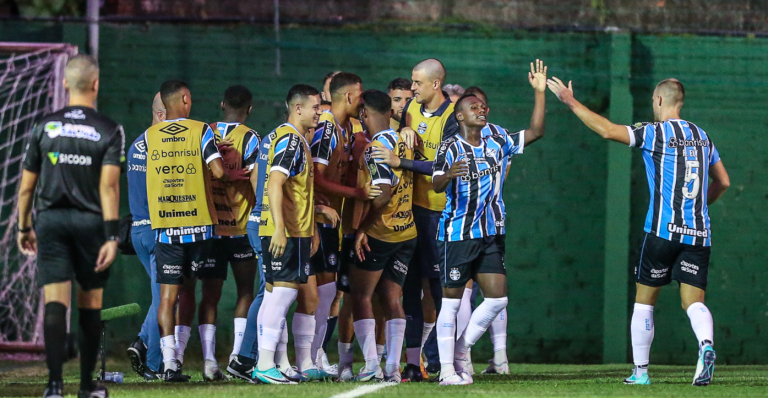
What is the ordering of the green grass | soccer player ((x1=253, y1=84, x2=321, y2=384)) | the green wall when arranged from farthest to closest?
1. the green wall
2. soccer player ((x1=253, y1=84, x2=321, y2=384))
3. the green grass

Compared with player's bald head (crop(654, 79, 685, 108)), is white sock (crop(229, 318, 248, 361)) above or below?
below

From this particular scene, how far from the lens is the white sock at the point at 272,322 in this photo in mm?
7090

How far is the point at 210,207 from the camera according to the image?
25.2 feet

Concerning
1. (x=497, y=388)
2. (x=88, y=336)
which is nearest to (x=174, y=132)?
(x=88, y=336)

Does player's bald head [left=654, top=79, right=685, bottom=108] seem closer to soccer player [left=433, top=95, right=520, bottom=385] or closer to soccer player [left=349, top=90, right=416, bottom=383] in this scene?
soccer player [left=433, top=95, right=520, bottom=385]

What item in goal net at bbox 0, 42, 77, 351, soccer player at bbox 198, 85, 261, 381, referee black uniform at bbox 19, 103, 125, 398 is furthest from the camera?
goal net at bbox 0, 42, 77, 351

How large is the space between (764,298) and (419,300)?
192 inches

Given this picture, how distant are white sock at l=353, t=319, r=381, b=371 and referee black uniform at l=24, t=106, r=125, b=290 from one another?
2464 millimetres

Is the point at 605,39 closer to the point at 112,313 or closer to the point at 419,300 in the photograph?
the point at 419,300

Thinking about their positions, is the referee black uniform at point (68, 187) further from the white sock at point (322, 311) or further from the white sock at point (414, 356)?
the white sock at point (414, 356)

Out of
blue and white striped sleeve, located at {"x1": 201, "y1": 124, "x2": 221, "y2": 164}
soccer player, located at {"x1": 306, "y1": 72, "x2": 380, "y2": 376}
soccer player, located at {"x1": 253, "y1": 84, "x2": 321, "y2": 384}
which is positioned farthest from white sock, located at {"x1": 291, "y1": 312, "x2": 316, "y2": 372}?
blue and white striped sleeve, located at {"x1": 201, "y1": 124, "x2": 221, "y2": 164}

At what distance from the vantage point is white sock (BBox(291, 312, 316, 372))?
7422 millimetres

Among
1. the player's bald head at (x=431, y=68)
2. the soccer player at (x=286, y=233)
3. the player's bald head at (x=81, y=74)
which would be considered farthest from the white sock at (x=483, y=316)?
the player's bald head at (x=81, y=74)

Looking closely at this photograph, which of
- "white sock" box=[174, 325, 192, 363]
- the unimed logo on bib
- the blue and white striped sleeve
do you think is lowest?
"white sock" box=[174, 325, 192, 363]
